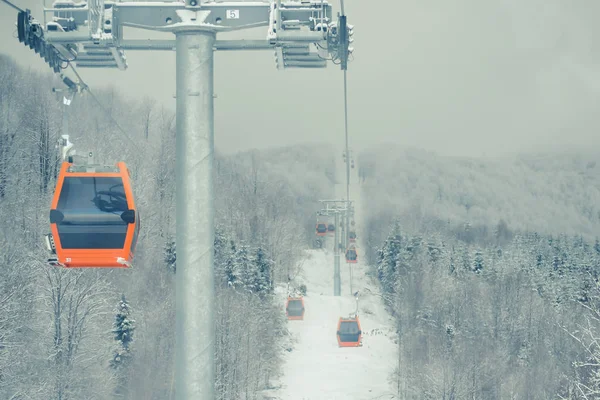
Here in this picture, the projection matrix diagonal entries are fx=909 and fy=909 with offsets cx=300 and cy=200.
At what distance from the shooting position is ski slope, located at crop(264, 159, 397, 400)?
55.1 m

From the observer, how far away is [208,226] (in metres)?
6.27

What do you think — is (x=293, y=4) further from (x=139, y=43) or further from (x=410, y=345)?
(x=410, y=345)

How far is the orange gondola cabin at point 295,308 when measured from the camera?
216ft

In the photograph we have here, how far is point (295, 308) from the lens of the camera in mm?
66062

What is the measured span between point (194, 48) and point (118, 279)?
1983 inches

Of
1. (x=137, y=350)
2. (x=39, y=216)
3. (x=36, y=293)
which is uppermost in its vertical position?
(x=39, y=216)

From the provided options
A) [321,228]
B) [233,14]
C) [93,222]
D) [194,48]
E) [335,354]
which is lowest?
[335,354]

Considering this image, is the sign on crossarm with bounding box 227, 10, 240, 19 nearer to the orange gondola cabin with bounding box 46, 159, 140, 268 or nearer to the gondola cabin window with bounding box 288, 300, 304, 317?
the orange gondola cabin with bounding box 46, 159, 140, 268

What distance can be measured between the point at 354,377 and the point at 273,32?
53025 mm

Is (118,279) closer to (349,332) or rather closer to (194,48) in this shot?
(349,332)

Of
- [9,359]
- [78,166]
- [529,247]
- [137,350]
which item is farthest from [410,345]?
[78,166]

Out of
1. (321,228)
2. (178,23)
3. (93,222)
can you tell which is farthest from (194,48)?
(321,228)

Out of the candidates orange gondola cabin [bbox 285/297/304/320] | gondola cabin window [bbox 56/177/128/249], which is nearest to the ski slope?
orange gondola cabin [bbox 285/297/304/320]

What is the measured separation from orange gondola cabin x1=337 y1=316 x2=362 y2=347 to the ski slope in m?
2.34
